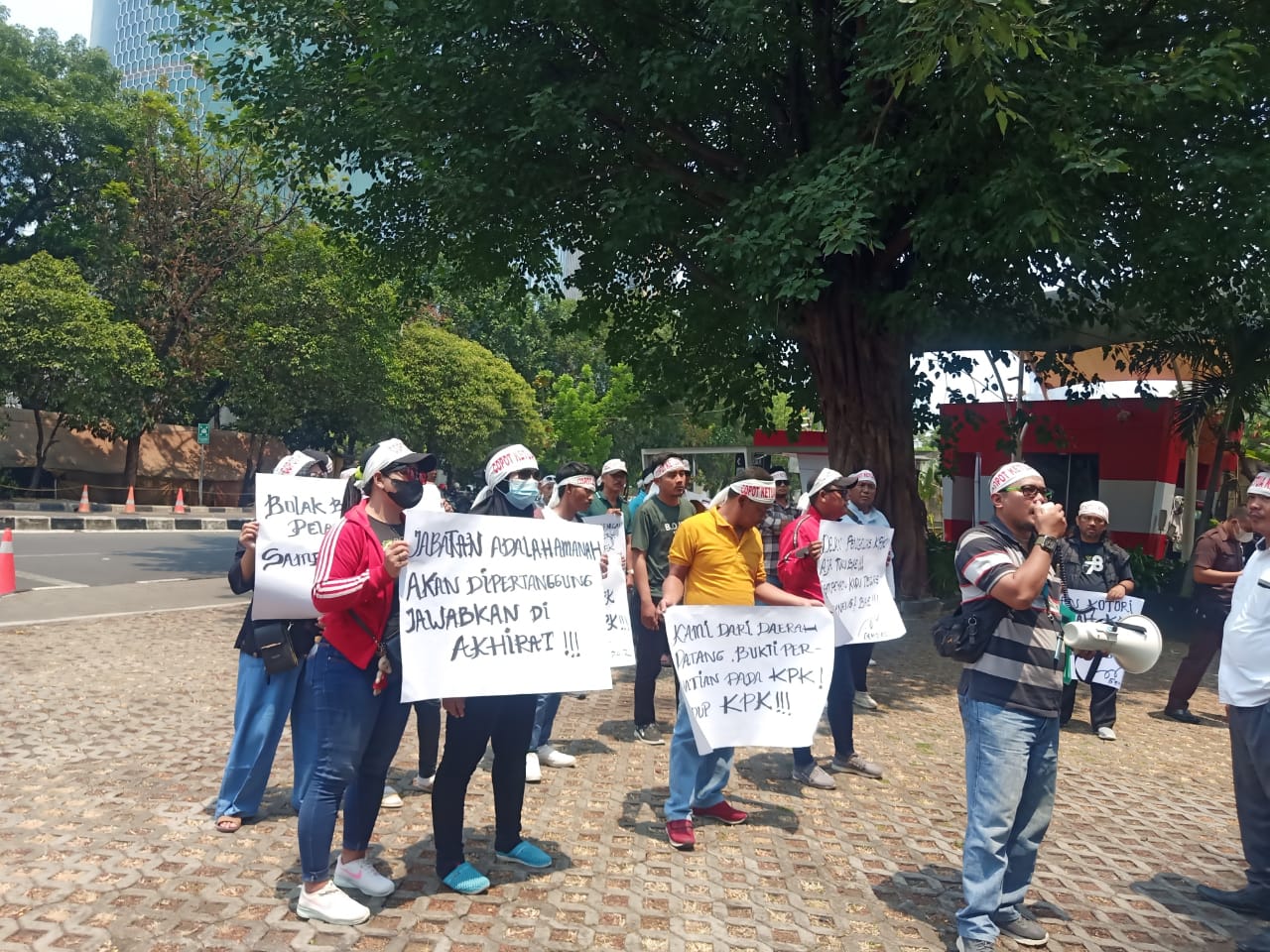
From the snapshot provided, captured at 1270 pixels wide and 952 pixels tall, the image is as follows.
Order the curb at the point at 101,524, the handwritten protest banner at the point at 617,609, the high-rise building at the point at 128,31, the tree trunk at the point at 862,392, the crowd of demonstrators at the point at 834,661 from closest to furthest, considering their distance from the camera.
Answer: the crowd of demonstrators at the point at 834,661, the handwritten protest banner at the point at 617,609, the tree trunk at the point at 862,392, the curb at the point at 101,524, the high-rise building at the point at 128,31

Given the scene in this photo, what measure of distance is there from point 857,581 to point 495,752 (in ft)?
10.8

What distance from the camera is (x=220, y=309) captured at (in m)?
31.8

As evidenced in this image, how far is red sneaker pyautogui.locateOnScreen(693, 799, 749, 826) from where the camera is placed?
516 centimetres

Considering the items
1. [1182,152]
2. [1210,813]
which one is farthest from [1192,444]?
[1210,813]

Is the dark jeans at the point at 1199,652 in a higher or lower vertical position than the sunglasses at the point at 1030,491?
lower

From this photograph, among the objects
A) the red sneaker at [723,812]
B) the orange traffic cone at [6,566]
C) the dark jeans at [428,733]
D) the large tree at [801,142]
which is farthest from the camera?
the orange traffic cone at [6,566]

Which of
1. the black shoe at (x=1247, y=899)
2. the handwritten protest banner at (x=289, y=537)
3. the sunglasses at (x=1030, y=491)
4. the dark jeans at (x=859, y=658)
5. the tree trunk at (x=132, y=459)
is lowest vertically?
the black shoe at (x=1247, y=899)

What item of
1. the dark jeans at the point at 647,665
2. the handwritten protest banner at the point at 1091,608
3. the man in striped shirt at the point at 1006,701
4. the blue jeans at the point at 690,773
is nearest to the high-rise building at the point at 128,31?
the dark jeans at the point at 647,665

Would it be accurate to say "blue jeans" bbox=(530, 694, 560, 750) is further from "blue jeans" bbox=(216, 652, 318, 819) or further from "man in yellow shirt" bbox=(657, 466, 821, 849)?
"blue jeans" bbox=(216, 652, 318, 819)

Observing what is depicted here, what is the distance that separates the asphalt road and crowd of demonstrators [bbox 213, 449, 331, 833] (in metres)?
10.4

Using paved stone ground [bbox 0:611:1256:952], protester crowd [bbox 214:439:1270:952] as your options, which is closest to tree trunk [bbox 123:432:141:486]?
paved stone ground [bbox 0:611:1256:952]

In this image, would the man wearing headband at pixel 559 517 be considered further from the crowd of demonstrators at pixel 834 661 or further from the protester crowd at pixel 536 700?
the crowd of demonstrators at pixel 834 661

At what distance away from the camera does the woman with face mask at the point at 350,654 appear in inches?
147

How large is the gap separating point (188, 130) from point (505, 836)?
108 ft
